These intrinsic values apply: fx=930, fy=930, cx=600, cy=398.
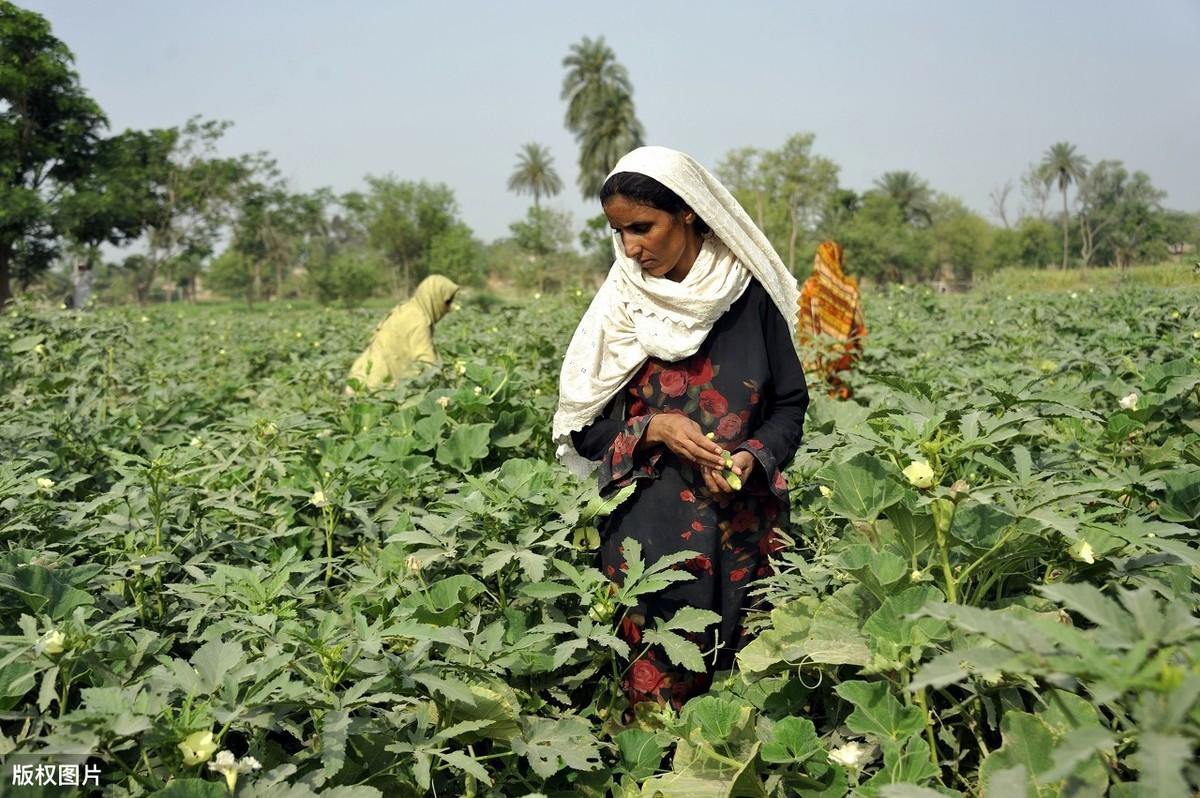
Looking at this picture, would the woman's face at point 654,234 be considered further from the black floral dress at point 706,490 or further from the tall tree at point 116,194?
the tall tree at point 116,194

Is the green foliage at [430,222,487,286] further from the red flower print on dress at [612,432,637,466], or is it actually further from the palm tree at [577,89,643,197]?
the red flower print on dress at [612,432,637,466]

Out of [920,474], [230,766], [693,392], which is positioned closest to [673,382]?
[693,392]

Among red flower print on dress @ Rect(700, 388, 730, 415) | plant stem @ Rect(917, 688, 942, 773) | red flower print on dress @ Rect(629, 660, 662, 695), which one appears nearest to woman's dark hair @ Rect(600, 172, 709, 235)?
red flower print on dress @ Rect(700, 388, 730, 415)

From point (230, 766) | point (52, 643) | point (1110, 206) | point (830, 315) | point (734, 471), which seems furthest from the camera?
point (1110, 206)

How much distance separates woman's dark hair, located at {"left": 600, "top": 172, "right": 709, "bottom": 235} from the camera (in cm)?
195

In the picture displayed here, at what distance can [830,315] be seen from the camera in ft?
17.8

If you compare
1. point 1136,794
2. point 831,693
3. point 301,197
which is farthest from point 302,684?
point 301,197

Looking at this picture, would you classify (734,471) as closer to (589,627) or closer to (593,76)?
(589,627)

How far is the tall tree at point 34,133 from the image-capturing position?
82.2ft

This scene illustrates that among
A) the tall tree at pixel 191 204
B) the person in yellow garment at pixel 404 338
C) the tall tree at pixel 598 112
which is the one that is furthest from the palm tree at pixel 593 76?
the person in yellow garment at pixel 404 338

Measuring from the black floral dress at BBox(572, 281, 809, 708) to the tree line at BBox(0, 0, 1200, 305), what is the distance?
6.51 meters

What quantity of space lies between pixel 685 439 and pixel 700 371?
22cm

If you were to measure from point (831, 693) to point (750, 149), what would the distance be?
49.3 m

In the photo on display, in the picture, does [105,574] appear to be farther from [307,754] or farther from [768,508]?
[768,508]
